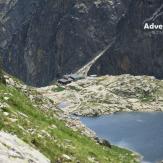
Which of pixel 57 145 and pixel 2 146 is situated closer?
pixel 2 146

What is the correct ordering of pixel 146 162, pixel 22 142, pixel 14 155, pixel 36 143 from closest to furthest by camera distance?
1. pixel 14 155
2. pixel 22 142
3. pixel 36 143
4. pixel 146 162

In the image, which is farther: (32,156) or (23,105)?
(23,105)

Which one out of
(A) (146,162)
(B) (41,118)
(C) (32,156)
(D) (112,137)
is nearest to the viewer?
(C) (32,156)

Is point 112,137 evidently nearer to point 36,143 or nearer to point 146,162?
point 146,162

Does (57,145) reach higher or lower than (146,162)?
higher

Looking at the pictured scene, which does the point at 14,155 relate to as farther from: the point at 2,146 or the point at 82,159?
the point at 82,159

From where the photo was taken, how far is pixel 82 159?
98.3ft

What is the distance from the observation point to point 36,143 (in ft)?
82.7

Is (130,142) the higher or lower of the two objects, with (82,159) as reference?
lower

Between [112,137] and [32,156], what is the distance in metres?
175

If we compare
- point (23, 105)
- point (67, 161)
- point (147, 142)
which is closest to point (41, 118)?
point (23, 105)

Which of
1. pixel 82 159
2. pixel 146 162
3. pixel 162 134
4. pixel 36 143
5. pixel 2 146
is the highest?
pixel 2 146

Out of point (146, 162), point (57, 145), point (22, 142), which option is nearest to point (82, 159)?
point (57, 145)

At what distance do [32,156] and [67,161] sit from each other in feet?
19.0
